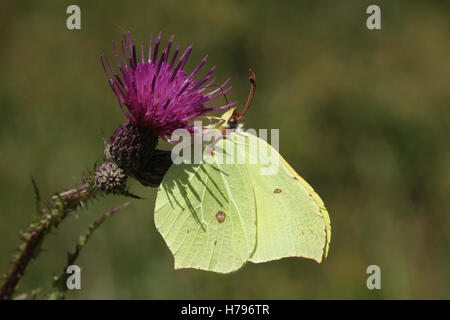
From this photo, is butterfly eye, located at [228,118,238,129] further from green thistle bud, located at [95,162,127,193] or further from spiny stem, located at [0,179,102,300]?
spiny stem, located at [0,179,102,300]

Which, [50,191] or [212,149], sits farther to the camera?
[50,191]

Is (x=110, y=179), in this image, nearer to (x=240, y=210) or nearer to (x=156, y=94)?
(x=156, y=94)

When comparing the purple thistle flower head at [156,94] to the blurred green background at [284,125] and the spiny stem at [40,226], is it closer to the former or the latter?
the spiny stem at [40,226]

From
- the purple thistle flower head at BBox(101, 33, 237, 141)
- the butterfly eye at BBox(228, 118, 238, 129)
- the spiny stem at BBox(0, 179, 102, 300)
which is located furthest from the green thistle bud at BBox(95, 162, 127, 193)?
the butterfly eye at BBox(228, 118, 238, 129)

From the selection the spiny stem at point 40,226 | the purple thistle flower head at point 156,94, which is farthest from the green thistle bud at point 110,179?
the purple thistle flower head at point 156,94

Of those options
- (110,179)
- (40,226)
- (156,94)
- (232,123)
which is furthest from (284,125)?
A: (40,226)
